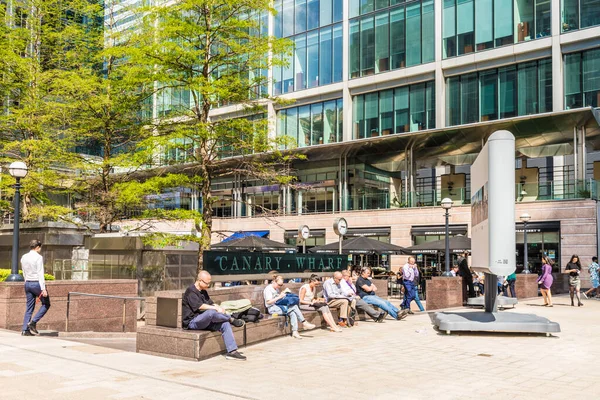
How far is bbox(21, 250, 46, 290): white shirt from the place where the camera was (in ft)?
41.7

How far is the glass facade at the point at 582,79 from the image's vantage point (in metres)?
32.8

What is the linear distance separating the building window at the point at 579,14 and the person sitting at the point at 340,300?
82.4 ft

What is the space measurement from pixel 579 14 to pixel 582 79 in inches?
136

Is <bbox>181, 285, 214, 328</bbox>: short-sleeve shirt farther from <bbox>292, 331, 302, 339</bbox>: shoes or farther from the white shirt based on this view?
the white shirt

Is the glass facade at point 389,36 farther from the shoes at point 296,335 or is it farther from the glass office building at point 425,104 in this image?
the shoes at point 296,335

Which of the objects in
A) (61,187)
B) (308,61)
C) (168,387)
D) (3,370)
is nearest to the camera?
(168,387)

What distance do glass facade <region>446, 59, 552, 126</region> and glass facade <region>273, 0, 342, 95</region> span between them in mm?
9010

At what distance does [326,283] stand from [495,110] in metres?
24.4

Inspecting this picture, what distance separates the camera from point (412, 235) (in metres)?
38.7

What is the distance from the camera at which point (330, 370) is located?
366 inches

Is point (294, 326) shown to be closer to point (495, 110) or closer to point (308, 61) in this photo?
point (495, 110)

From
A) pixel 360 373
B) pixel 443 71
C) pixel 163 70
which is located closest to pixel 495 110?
pixel 443 71

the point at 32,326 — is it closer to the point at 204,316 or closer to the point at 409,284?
the point at 204,316

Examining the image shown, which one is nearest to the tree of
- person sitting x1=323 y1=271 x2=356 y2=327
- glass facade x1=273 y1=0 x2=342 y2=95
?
person sitting x1=323 y1=271 x2=356 y2=327
